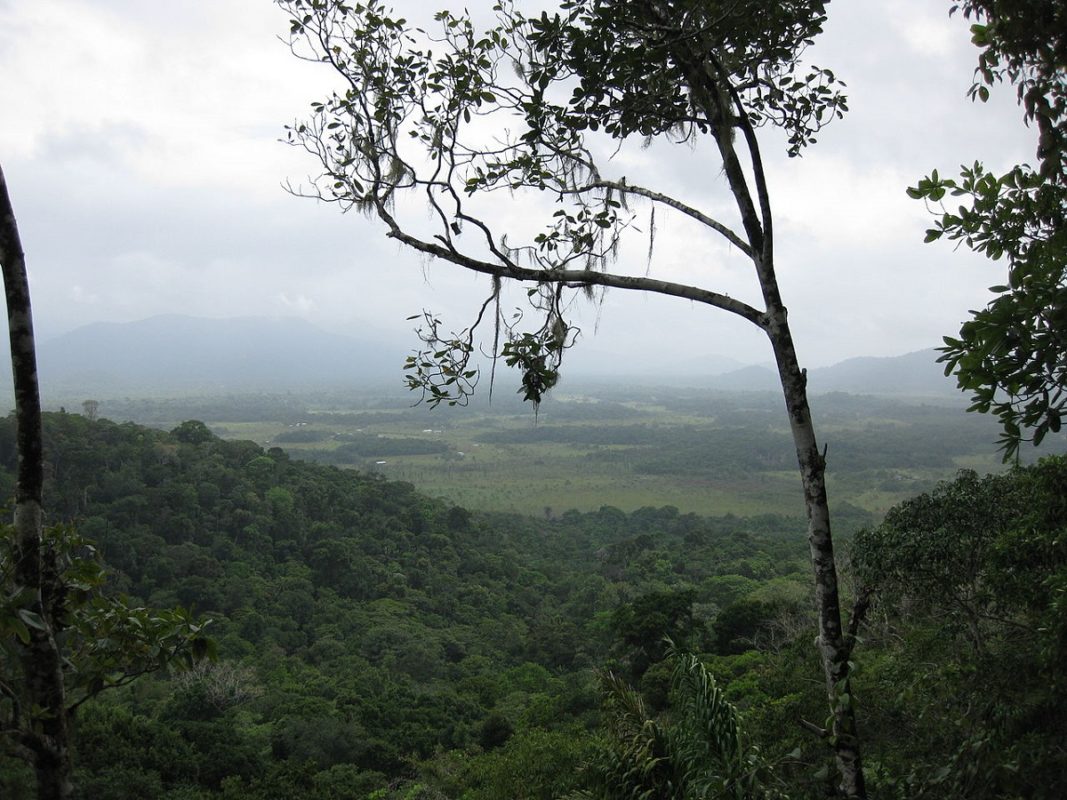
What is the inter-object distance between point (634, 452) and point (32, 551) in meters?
76.8

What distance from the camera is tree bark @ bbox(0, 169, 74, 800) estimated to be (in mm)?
1670

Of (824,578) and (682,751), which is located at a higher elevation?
(824,578)

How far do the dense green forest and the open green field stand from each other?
41.8ft

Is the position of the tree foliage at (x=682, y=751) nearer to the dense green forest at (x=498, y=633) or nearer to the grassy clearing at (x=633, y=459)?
the dense green forest at (x=498, y=633)

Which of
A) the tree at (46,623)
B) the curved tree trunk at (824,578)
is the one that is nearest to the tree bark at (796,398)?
the curved tree trunk at (824,578)

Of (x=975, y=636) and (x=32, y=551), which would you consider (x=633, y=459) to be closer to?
(x=975, y=636)

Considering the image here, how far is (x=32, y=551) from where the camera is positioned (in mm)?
1703

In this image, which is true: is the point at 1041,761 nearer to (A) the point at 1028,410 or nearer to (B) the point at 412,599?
(A) the point at 1028,410

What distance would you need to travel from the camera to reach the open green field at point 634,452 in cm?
5359

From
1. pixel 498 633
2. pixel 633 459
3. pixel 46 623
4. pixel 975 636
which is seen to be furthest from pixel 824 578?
pixel 633 459

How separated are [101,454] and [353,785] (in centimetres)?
2077

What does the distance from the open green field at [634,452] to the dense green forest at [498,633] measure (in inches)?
502

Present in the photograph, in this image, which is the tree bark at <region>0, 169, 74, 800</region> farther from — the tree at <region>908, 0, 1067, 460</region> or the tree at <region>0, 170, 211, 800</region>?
the tree at <region>908, 0, 1067, 460</region>

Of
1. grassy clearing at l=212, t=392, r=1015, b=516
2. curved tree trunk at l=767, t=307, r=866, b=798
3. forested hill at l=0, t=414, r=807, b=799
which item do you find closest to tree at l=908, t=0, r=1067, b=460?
curved tree trunk at l=767, t=307, r=866, b=798
